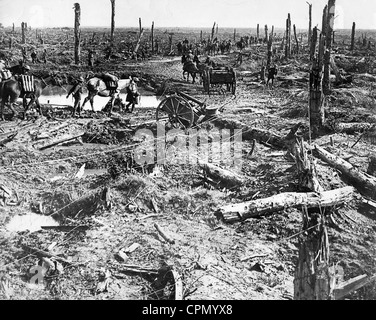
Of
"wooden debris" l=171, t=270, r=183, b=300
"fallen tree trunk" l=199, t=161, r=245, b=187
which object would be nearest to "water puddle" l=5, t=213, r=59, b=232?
"wooden debris" l=171, t=270, r=183, b=300

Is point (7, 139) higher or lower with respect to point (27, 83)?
lower

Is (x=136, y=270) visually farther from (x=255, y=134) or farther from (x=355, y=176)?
(x=255, y=134)

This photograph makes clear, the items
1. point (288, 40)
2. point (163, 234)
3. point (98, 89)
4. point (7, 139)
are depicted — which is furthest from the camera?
point (288, 40)

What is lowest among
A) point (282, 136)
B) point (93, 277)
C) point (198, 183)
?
point (93, 277)

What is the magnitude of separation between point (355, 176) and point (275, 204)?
2.18 meters

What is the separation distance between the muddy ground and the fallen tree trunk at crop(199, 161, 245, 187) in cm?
18

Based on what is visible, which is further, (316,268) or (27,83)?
(27,83)

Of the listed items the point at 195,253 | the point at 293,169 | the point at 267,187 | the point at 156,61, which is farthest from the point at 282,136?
the point at 156,61

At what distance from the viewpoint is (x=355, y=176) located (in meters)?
8.55

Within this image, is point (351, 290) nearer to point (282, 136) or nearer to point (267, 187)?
point (267, 187)

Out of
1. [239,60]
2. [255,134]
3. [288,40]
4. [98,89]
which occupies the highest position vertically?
[288,40]

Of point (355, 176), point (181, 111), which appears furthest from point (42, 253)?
point (181, 111)
